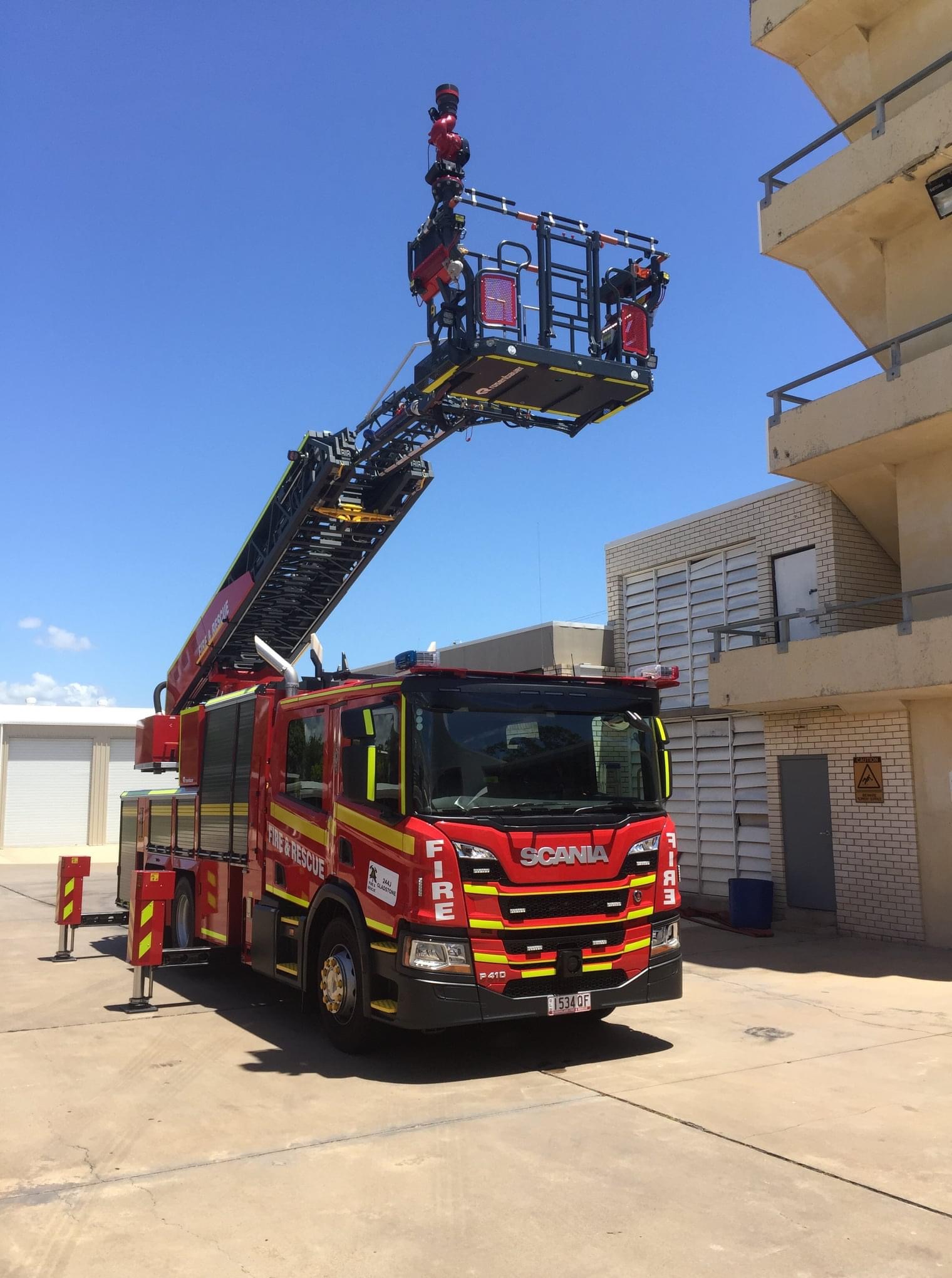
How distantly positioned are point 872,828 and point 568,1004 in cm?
717

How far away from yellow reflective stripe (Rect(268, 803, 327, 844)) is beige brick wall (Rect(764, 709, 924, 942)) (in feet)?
25.4

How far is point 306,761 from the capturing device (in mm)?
8500

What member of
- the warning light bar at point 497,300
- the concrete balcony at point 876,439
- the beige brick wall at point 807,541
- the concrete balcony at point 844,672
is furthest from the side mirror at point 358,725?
the beige brick wall at point 807,541

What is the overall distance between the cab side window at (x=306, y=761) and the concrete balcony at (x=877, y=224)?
921 cm

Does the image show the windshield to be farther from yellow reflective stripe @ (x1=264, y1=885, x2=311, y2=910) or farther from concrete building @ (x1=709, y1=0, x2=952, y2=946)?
concrete building @ (x1=709, y1=0, x2=952, y2=946)

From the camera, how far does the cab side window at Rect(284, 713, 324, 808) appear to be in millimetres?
8219

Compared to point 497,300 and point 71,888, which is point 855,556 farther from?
point 71,888

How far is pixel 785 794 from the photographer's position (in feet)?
47.1

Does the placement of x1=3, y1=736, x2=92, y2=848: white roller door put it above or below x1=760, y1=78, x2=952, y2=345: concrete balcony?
below

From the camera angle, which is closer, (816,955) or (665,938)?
(665,938)

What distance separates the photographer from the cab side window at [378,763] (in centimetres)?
709

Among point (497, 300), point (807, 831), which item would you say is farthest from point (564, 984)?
point (807, 831)

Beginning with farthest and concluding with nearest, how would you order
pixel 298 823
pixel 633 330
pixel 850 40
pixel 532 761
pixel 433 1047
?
pixel 850 40 < pixel 633 330 < pixel 298 823 < pixel 433 1047 < pixel 532 761

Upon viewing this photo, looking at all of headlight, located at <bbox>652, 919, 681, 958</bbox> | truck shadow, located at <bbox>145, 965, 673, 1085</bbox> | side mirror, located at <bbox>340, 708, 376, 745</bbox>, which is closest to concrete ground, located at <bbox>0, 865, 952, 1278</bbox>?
truck shadow, located at <bbox>145, 965, 673, 1085</bbox>
